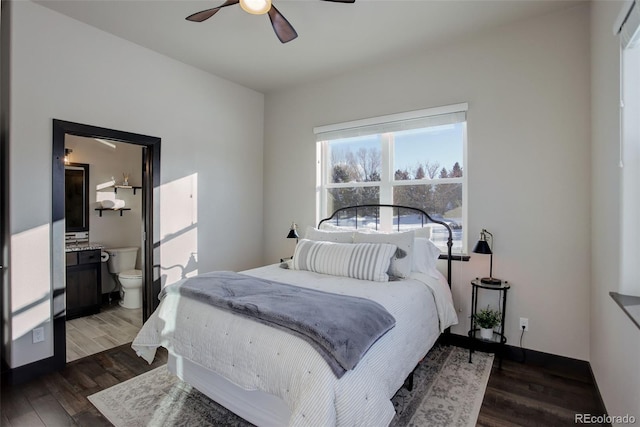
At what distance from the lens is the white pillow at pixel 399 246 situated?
8.87ft

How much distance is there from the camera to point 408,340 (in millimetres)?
2029

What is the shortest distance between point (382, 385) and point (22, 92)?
3.27 metres

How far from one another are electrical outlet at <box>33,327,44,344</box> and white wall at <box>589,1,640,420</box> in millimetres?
3783

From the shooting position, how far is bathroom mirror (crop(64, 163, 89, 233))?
4.19 metres

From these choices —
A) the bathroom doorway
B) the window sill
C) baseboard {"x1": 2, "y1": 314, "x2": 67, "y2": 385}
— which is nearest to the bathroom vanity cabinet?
the bathroom doorway

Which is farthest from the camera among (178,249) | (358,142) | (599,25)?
(358,142)

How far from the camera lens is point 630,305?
1.53 meters

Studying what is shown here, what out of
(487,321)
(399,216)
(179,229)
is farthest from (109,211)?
(487,321)

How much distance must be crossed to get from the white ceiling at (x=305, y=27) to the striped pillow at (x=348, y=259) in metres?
1.91

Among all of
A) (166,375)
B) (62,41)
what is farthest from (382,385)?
(62,41)

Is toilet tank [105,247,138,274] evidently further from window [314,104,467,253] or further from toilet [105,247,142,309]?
window [314,104,467,253]

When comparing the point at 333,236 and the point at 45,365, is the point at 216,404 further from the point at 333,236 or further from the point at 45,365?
the point at 333,236

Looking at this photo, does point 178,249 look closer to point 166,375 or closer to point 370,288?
point 166,375

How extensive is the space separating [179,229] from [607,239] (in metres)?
3.68
